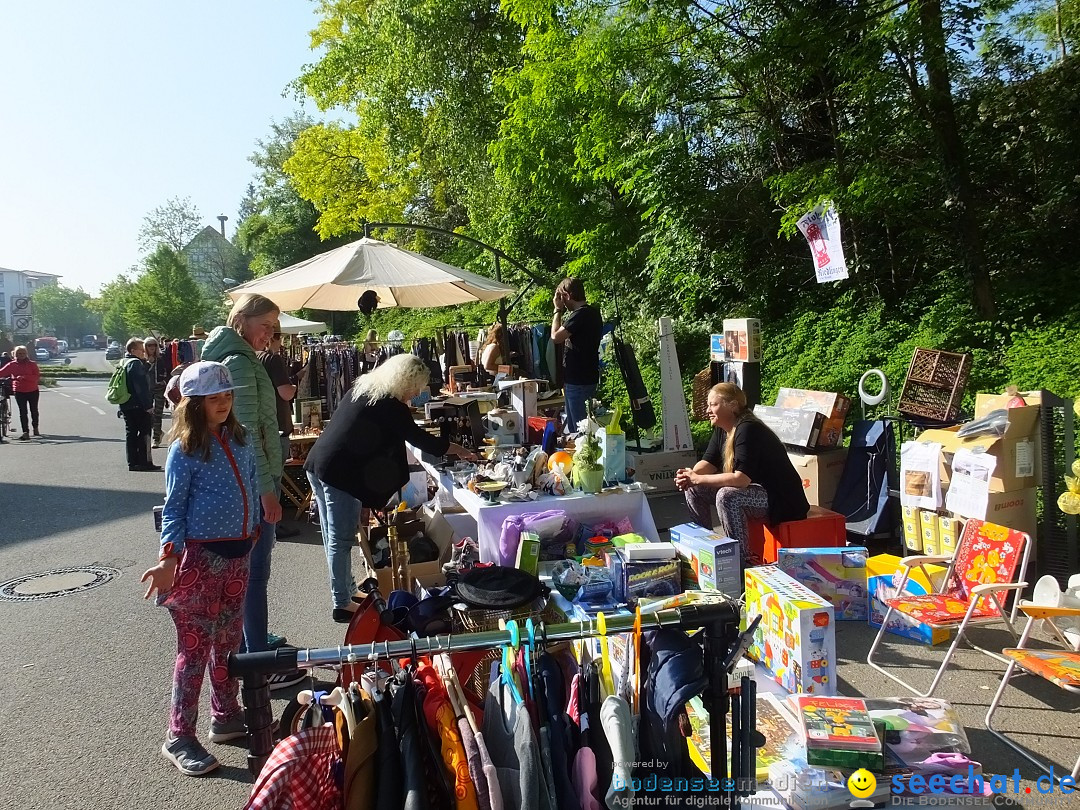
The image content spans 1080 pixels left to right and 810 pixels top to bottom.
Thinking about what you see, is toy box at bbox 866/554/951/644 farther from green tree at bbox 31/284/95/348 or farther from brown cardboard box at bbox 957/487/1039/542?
green tree at bbox 31/284/95/348

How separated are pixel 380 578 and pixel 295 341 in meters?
11.3

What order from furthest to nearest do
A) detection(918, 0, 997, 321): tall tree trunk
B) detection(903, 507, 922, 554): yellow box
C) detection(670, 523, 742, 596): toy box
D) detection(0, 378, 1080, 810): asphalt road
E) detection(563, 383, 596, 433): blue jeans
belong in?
detection(918, 0, 997, 321): tall tree trunk, detection(563, 383, 596, 433): blue jeans, detection(903, 507, 922, 554): yellow box, detection(670, 523, 742, 596): toy box, detection(0, 378, 1080, 810): asphalt road

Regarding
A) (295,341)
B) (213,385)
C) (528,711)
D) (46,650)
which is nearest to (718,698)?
(528,711)

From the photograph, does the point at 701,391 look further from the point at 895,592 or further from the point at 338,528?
the point at 338,528

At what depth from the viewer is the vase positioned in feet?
15.2

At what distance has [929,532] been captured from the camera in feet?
17.0

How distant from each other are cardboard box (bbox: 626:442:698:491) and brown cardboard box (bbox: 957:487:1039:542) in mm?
3405

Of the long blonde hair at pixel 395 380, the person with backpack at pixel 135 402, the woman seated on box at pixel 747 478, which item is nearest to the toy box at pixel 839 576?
the woman seated on box at pixel 747 478

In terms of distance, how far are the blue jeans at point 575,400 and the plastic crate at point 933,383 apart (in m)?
2.75

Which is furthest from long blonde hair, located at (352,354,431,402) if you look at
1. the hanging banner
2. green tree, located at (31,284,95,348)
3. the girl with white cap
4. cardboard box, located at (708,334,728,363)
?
green tree, located at (31,284,95,348)

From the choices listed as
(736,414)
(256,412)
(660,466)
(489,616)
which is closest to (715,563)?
(736,414)

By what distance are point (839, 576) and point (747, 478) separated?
2.61 feet

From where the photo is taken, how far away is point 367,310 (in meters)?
9.52

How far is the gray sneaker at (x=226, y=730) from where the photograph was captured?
348 cm
